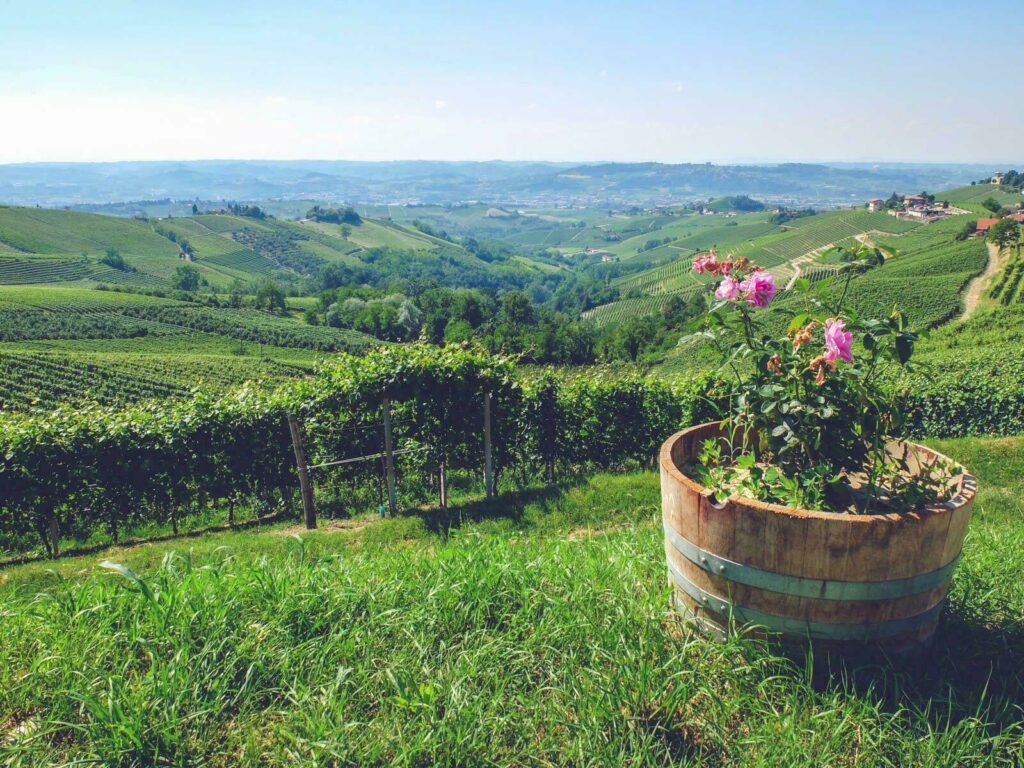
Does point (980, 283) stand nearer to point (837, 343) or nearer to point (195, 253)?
point (837, 343)

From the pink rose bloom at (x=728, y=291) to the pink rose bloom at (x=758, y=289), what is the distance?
32 mm

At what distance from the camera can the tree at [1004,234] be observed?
217 feet

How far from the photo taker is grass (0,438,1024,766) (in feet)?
7.39

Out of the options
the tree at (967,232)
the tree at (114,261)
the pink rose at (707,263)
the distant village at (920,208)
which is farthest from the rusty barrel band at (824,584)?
the tree at (114,261)

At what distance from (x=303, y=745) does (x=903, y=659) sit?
2658 mm

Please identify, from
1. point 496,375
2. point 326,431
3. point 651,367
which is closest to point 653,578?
point 496,375

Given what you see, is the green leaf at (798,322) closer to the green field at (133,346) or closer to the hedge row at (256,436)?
the hedge row at (256,436)

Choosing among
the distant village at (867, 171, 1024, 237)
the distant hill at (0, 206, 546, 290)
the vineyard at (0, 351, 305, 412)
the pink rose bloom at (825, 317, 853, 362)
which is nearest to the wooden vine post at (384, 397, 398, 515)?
the pink rose bloom at (825, 317, 853, 362)

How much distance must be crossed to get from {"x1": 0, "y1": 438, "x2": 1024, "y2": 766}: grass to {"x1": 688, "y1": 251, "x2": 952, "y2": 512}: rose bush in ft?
2.52

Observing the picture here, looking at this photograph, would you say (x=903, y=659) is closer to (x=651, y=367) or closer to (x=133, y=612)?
(x=133, y=612)

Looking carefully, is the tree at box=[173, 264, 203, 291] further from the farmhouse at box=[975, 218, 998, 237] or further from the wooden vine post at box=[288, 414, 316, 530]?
the farmhouse at box=[975, 218, 998, 237]

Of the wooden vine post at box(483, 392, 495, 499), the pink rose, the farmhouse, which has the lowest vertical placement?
the wooden vine post at box(483, 392, 495, 499)

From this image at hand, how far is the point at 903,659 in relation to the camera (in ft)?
8.87

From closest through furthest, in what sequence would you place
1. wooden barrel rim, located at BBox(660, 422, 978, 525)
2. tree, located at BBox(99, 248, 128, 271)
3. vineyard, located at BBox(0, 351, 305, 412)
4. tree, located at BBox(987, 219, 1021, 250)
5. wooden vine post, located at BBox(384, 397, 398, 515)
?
wooden barrel rim, located at BBox(660, 422, 978, 525), wooden vine post, located at BBox(384, 397, 398, 515), vineyard, located at BBox(0, 351, 305, 412), tree, located at BBox(987, 219, 1021, 250), tree, located at BBox(99, 248, 128, 271)
